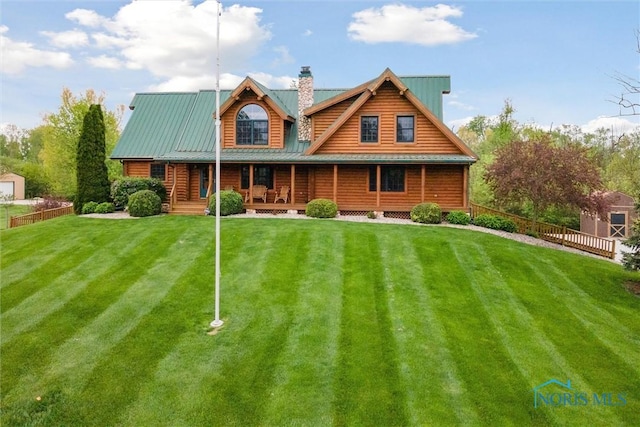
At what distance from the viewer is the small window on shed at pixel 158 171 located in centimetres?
2316

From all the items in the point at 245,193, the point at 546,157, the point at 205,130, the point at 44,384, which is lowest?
the point at 44,384

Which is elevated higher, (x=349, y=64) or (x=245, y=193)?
(x=349, y=64)

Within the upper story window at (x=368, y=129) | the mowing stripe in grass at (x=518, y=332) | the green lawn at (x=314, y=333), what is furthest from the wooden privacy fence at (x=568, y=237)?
the upper story window at (x=368, y=129)

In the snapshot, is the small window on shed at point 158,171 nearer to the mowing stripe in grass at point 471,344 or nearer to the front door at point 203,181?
the front door at point 203,181

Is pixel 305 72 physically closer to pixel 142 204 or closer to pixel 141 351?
pixel 142 204

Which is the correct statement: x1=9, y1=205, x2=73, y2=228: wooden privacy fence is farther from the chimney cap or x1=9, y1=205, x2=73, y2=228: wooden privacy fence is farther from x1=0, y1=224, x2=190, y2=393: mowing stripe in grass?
the chimney cap

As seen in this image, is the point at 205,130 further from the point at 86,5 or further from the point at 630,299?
the point at 630,299

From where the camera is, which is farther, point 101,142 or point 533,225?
point 101,142

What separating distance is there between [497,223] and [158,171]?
18.7m

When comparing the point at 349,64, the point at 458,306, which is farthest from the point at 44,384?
the point at 349,64

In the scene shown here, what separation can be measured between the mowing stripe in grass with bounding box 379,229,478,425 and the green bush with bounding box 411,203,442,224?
4577 millimetres

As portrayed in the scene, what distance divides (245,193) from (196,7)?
1197cm

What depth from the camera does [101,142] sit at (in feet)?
69.5

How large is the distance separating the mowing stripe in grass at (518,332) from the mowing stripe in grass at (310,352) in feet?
11.9
